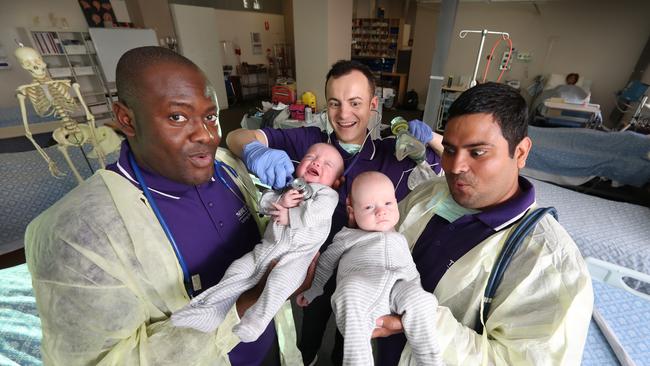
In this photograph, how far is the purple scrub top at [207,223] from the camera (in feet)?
3.24

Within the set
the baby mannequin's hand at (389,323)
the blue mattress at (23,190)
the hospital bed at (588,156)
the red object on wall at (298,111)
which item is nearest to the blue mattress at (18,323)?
the blue mattress at (23,190)

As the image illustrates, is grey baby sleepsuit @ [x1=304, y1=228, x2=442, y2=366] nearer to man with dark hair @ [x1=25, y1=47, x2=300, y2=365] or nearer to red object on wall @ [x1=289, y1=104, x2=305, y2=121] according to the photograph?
man with dark hair @ [x1=25, y1=47, x2=300, y2=365]

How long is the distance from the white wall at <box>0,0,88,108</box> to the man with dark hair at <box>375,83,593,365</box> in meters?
8.14

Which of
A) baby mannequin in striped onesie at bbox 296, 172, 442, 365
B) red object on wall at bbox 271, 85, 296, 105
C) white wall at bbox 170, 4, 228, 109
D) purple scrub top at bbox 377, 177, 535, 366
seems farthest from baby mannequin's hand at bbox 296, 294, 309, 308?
white wall at bbox 170, 4, 228, 109

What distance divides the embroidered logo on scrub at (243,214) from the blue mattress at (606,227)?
9.68 feet

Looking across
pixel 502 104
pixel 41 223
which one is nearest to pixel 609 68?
pixel 502 104

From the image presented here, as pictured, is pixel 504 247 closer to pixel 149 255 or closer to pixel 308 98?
pixel 149 255

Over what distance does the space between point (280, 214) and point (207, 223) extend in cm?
30

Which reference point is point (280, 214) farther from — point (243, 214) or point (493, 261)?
point (493, 261)

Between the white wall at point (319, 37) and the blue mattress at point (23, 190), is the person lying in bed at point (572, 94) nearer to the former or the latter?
the white wall at point (319, 37)

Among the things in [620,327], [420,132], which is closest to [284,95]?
[420,132]

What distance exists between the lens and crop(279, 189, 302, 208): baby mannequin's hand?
1214mm

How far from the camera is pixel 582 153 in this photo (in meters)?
Answer: 4.12

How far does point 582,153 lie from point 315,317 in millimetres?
4824
